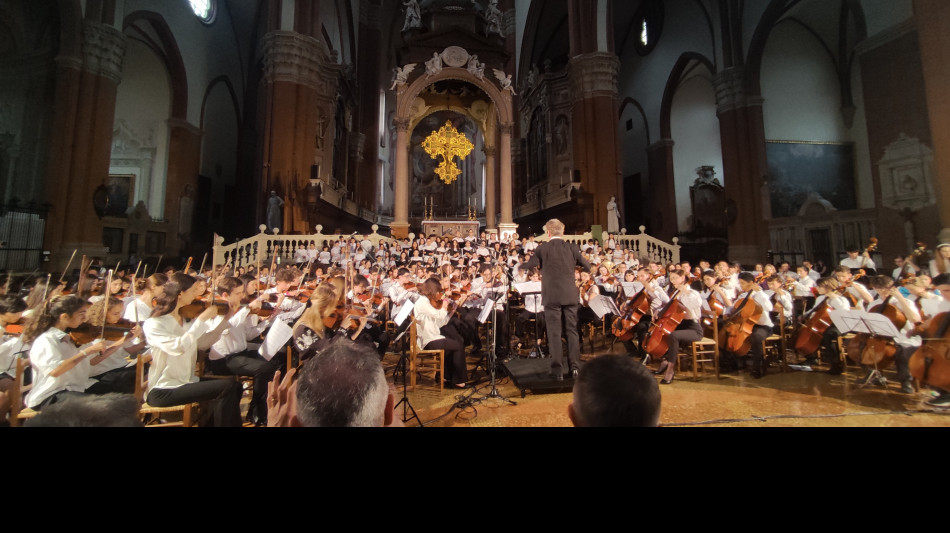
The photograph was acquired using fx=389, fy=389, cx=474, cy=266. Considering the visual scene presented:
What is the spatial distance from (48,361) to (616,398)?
352 centimetres

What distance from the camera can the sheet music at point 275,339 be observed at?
3418 millimetres

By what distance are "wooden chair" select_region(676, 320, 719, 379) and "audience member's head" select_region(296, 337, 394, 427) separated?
4.82 m

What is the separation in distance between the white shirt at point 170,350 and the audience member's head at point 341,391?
205cm

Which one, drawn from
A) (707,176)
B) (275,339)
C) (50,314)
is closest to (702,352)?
(275,339)

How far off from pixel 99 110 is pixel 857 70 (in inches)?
1032

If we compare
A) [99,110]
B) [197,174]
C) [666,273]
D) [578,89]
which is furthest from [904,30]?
[197,174]

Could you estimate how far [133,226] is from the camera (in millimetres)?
13680

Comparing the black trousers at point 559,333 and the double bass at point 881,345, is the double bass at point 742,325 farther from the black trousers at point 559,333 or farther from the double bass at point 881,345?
the black trousers at point 559,333

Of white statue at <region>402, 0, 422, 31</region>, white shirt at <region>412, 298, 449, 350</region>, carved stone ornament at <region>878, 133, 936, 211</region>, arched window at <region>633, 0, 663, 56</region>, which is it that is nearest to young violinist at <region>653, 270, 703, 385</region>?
white shirt at <region>412, 298, 449, 350</region>

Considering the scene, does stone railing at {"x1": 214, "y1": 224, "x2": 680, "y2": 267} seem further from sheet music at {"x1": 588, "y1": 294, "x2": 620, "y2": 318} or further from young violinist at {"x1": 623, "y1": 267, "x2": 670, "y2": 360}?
sheet music at {"x1": 588, "y1": 294, "x2": 620, "y2": 318}

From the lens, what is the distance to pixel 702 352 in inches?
198

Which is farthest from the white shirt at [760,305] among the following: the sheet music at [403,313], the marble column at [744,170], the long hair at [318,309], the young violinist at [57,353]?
the marble column at [744,170]

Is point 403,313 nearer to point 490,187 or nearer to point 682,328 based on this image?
point 682,328
